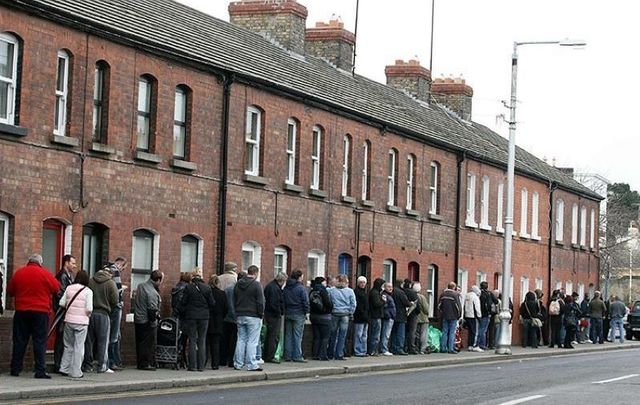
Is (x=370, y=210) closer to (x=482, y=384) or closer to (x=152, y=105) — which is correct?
(x=152, y=105)

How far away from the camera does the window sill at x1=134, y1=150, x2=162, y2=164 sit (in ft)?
88.8

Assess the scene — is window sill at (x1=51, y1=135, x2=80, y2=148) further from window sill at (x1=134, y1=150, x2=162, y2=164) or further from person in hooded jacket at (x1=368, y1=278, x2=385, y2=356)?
person in hooded jacket at (x1=368, y1=278, x2=385, y2=356)

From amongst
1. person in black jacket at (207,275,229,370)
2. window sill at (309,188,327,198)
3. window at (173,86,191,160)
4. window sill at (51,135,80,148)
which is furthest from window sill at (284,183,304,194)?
window sill at (51,135,80,148)

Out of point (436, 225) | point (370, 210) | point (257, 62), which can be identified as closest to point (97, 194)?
point (257, 62)

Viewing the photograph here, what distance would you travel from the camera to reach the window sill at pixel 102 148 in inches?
1006

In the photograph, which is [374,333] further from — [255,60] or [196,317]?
[196,317]

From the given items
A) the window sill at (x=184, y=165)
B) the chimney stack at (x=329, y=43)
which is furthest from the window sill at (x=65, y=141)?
the chimney stack at (x=329, y=43)

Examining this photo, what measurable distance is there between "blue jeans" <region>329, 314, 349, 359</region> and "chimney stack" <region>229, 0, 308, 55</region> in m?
10.7

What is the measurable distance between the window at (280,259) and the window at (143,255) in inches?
227

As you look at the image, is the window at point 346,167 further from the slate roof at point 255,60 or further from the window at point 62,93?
the window at point 62,93

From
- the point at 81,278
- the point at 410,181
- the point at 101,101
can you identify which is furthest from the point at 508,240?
the point at 81,278

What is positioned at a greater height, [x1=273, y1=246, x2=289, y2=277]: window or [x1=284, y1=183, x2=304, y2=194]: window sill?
[x1=284, y1=183, x2=304, y2=194]: window sill

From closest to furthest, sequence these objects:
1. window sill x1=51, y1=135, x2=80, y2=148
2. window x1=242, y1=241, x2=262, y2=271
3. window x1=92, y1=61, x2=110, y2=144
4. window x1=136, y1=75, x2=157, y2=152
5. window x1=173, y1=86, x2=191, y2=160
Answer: window sill x1=51, y1=135, x2=80, y2=148 → window x1=92, y1=61, x2=110, y2=144 → window x1=136, y1=75, x2=157, y2=152 → window x1=173, y1=86, x2=191, y2=160 → window x1=242, y1=241, x2=262, y2=271

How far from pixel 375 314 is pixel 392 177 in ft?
26.2
